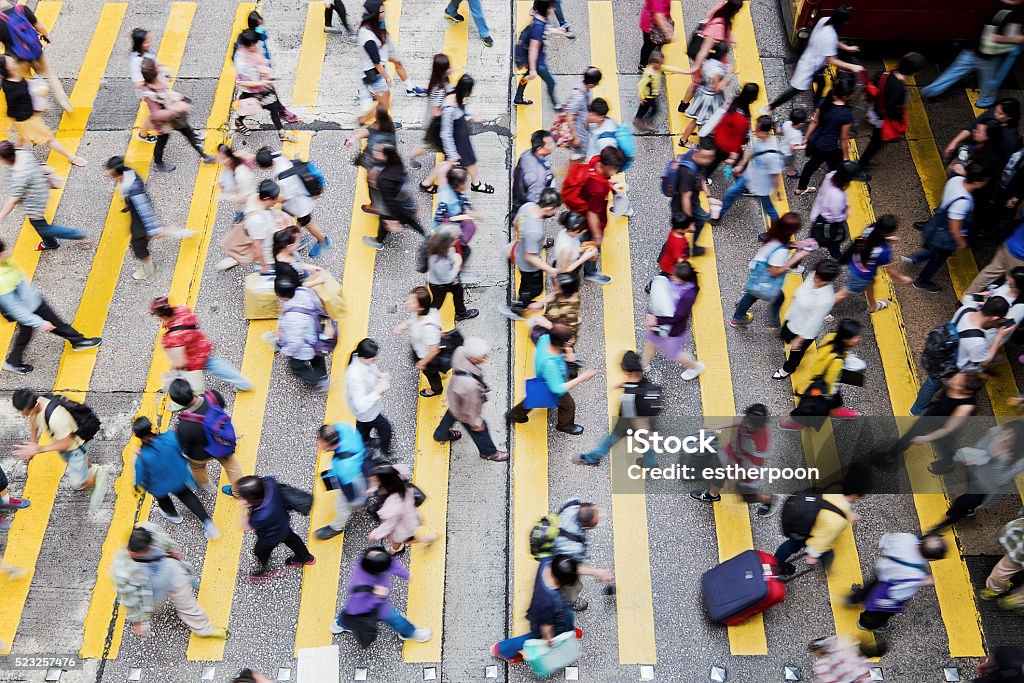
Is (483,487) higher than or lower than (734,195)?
lower

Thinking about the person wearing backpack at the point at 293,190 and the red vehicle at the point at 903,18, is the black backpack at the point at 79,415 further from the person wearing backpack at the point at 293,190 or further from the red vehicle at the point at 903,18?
the red vehicle at the point at 903,18

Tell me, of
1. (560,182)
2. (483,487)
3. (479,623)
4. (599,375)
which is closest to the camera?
(479,623)

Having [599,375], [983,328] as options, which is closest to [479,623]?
[599,375]

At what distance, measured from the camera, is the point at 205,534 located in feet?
28.2

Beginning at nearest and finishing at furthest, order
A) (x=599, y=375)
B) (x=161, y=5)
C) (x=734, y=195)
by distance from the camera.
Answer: (x=599, y=375), (x=734, y=195), (x=161, y=5)

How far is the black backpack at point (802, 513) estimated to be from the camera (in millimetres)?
7242

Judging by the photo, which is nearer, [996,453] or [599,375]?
[996,453]

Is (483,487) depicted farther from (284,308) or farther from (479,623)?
(284,308)

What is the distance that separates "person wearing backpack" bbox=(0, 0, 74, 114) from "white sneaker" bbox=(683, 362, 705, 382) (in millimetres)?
9254

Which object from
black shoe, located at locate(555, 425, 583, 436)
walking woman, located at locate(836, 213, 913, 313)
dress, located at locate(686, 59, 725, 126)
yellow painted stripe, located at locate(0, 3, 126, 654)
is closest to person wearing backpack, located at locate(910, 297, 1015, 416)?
walking woman, located at locate(836, 213, 913, 313)

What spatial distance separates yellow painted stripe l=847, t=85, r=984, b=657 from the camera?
809cm

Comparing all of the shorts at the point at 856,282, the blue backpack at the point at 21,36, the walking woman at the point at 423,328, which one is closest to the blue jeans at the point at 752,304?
the shorts at the point at 856,282

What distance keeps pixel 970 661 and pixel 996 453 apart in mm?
1952

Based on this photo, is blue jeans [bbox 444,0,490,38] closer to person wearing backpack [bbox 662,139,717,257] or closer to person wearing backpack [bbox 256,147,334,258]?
person wearing backpack [bbox 256,147,334,258]
